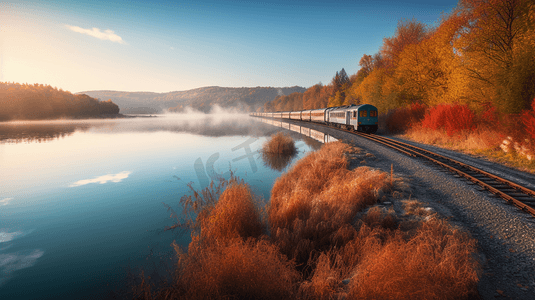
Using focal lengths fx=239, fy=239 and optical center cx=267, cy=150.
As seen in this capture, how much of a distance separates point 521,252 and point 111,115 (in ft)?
479

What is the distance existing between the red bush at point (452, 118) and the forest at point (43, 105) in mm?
117656

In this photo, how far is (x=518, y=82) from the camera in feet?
43.4

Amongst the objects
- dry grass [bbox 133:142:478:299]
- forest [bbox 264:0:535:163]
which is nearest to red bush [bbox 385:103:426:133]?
forest [bbox 264:0:535:163]

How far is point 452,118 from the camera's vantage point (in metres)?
18.0

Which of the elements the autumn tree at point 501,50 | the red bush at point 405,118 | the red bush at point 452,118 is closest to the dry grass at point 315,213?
the autumn tree at point 501,50

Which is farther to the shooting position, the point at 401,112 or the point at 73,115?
the point at 73,115

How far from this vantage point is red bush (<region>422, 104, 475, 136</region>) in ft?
56.8

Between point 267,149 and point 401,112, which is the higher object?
point 401,112

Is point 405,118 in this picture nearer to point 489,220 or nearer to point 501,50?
point 501,50

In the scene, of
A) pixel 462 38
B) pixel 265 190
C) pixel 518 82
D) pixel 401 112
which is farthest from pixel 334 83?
pixel 265 190

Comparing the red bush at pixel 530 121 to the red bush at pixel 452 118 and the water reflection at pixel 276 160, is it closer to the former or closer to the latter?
the red bush at pixel 452 118

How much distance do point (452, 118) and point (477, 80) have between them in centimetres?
305

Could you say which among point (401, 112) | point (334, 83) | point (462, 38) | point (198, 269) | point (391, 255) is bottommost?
point (198, 269)

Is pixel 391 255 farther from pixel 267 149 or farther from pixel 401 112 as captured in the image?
pixel 401 112
